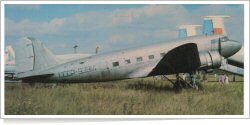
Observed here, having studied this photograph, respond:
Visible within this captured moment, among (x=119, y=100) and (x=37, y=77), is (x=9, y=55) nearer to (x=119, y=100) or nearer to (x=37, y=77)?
(x=37, y=77)

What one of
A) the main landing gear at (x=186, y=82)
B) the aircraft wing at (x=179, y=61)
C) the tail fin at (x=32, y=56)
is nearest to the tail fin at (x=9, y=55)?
the tail fin at (x=32, y=56)

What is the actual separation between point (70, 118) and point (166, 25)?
3.01 metres

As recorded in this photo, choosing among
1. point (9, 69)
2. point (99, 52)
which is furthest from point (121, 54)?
point (9, 69)

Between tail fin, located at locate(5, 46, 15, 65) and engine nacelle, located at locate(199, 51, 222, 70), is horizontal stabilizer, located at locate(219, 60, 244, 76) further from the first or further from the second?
tail fin, located at locate(5, 46, 15, 65)

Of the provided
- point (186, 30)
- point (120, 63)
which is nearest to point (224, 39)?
point (186, 30)

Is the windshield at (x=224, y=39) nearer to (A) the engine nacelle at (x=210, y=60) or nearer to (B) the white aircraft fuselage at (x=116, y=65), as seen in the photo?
(B) the white aircraft fuselage at (x=116, y=65)

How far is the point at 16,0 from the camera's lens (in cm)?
780

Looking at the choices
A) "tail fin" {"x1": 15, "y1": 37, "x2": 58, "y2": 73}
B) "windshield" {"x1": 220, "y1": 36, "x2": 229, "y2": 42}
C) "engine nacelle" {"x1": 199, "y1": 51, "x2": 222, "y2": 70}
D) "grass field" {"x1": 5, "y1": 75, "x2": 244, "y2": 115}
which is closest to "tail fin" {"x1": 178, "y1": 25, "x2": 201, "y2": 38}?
"engine nacelle" {"x1": 199, "y1": 51, "x2": 222, "y2": 70}

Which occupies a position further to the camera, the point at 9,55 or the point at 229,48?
the point at 229,48

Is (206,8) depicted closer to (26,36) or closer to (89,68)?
(89,68)

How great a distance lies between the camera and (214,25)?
26.5 feet

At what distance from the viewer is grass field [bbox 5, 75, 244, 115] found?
302 inches

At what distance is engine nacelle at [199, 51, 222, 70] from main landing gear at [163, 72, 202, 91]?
1.25 feet

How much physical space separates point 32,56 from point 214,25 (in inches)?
169
